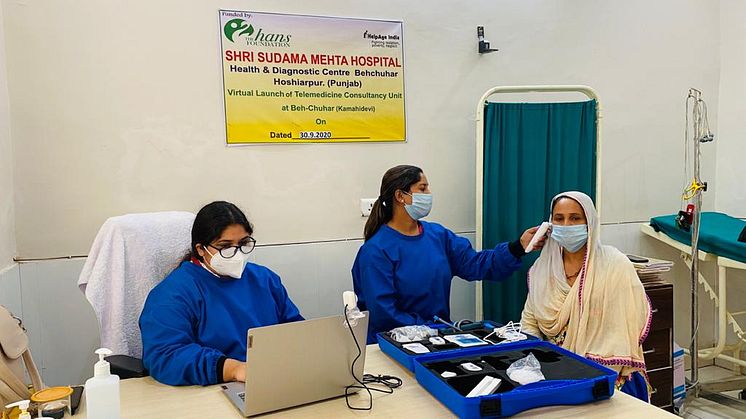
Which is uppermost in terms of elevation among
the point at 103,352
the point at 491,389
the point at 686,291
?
the point at 103,352

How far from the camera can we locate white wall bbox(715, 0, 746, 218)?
3.70 meters

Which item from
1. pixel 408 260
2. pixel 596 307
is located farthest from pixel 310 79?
pixel 596 307

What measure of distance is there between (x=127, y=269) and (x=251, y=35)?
1261 millimetres

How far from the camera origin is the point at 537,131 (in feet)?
10.3

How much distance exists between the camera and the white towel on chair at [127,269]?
2.21 metres

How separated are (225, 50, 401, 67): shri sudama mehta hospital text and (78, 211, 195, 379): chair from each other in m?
0.96

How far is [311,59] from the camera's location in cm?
291

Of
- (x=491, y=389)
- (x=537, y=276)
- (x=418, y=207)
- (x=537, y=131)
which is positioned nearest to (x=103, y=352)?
(x=491, y=389)

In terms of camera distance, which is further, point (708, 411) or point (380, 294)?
point (708, 411)

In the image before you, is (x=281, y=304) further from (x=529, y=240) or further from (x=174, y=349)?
(x=529, y=240)

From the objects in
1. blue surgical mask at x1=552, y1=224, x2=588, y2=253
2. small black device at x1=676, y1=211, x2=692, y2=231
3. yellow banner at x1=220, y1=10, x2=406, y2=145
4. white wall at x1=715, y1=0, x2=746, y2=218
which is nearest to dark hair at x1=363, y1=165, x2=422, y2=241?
yellow banner at x1=220, y1=10, x2=406, y2=145

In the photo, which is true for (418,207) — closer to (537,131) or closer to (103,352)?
(537,131)

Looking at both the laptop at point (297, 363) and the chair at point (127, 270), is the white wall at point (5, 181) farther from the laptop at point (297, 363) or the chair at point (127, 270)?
the laptop at point (297, 363)

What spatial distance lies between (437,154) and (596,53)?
123cm
